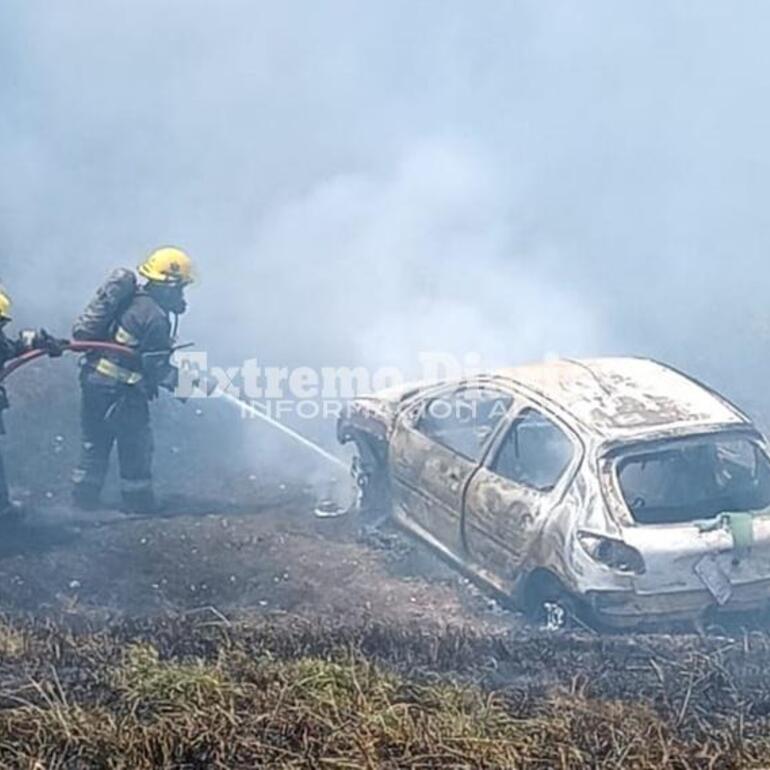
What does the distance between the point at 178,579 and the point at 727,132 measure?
18.6m

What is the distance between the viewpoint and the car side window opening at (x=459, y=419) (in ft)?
28.1

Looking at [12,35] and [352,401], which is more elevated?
[12,35]

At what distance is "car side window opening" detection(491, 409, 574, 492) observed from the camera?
7.77 meters

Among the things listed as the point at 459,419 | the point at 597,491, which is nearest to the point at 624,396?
the point at 597,491

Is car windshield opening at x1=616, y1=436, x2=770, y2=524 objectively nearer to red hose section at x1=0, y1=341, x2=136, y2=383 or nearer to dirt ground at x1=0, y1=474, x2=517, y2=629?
dirt ground at x1=0, y1=474, x2=517, y2=629

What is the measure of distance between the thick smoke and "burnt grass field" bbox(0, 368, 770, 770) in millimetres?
3988

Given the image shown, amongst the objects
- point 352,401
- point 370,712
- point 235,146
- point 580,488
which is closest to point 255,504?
point 352,401

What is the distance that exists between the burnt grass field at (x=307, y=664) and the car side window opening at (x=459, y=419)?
2.65 feet

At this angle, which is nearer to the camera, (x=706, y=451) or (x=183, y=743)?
(x=183, y=743)

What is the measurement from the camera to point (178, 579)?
8.45m

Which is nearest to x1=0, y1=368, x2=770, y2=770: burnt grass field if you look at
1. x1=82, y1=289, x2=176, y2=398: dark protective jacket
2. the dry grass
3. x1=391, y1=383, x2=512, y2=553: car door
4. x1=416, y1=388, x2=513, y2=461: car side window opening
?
the dry grass

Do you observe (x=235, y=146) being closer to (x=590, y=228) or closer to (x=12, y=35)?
(x=12, y=35)

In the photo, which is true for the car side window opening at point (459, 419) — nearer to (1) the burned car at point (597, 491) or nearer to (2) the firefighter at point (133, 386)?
(1) the burned car at point (597, 491)

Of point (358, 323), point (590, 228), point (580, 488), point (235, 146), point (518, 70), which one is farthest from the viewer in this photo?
point (518, 70)
